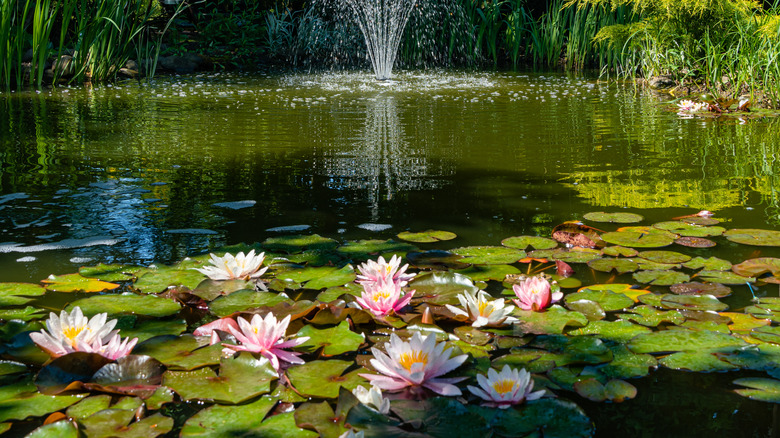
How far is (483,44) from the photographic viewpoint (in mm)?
10500

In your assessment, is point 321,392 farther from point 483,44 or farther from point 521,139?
point 483,44

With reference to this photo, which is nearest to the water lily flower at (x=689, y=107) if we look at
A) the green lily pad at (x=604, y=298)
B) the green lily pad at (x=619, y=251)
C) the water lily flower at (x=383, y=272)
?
the green lily pad at (x=619, y=251)

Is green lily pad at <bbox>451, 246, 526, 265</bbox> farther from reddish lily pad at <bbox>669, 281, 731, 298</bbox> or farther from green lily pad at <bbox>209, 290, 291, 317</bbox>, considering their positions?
green lily pad at <bbox>209, 290, 291, 317</bbox>

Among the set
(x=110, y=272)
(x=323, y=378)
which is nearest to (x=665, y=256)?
(x=323, y=378)

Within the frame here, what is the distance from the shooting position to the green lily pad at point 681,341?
57.2 inches

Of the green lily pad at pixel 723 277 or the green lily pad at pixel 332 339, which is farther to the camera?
the green lily pad at pixel 723 277

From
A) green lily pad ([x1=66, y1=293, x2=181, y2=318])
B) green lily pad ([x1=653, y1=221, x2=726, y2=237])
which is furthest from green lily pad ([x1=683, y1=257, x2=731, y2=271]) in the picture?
green lily pad ([x1=66, y1=293, x2=181, y2=318])

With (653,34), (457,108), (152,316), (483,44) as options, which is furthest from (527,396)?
(483,44)

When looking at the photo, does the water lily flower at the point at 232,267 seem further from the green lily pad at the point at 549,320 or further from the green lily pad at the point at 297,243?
the green lily pad at the point at 549,320

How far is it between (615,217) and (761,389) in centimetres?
121

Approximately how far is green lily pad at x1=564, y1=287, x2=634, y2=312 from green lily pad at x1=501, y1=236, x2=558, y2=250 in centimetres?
37

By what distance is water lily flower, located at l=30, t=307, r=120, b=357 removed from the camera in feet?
4.43

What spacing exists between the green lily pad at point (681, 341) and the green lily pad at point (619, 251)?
21.8 inches

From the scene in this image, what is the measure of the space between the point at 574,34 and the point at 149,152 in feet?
21.1
